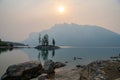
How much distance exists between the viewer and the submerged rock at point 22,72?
36.1 meters

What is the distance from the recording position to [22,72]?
120 feet

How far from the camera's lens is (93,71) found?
960 inches

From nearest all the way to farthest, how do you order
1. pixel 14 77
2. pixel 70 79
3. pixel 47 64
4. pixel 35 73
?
pixel 70 79
pixel 14 77
pixel 35 73
pixel 47 64

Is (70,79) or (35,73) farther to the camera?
(35,73)

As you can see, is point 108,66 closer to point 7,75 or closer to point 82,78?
point 82,78

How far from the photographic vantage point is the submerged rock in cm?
3606

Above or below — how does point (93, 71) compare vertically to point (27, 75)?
above

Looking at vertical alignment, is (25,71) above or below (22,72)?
above

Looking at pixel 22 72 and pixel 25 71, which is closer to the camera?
pixel 22 72

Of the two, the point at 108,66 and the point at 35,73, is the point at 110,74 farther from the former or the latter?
the point at 35,73

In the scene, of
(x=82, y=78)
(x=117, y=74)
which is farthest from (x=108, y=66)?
(x=82, y=78)

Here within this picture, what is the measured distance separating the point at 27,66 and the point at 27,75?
5.85 ft

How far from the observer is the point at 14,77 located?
1417 inches

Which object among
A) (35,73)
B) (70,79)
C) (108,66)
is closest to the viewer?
(108,66)
